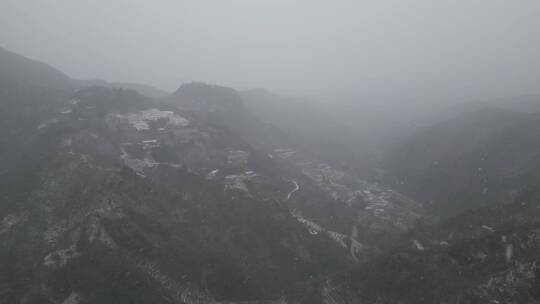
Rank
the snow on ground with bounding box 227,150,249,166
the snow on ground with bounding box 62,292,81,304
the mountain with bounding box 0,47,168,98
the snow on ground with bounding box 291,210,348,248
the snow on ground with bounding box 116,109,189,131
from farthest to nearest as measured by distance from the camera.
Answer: the mountain with bounding box 0,47,168,98, the snow on ground with bounding box 116,109,189,131, the snow on ground with bounding box 227,150,249,166, the snow on ground with bounding box 291,210,348,248, the snow on ground with bounding box 62,292,81,304

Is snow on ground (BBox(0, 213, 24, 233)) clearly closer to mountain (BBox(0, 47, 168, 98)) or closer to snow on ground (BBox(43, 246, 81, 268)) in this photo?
snow on ground (BBox(43, 246, 81, 268))

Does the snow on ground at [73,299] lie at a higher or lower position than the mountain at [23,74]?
lower

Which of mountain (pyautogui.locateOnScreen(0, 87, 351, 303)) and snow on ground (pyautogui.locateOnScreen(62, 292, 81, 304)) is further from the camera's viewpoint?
mountain (pyautogui.locateOnScreen(0, 87, 351, 303))

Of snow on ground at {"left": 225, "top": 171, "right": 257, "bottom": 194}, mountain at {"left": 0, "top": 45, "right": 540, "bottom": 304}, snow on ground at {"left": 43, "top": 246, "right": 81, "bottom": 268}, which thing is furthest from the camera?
snow on ground at {"left": 225, "top": 171, "right": 257, "bottom": 194}

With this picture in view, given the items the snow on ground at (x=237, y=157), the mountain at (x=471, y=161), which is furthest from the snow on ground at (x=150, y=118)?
the mountain at (x=471, y=161)

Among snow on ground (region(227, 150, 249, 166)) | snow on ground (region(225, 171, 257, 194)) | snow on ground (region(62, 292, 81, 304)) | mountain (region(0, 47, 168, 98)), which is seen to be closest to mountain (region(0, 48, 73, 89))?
mountain (region(0, 47, 168, 98))

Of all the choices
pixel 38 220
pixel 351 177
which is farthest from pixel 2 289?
pixel 351 177

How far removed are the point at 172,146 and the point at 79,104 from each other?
44.5m

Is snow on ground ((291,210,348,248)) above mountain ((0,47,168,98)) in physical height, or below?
below

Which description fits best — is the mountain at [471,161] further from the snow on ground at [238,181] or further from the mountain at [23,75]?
the mountain at [23,75]

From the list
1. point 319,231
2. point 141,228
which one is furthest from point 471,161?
point 141,228

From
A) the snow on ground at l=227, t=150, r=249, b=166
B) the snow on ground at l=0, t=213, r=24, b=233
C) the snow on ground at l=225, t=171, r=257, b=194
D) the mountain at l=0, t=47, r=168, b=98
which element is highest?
the mountain at l=0, t=47, r=168, b=98

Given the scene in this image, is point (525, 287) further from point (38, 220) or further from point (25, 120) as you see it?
point (25, 120)

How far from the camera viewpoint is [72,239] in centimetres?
7125
